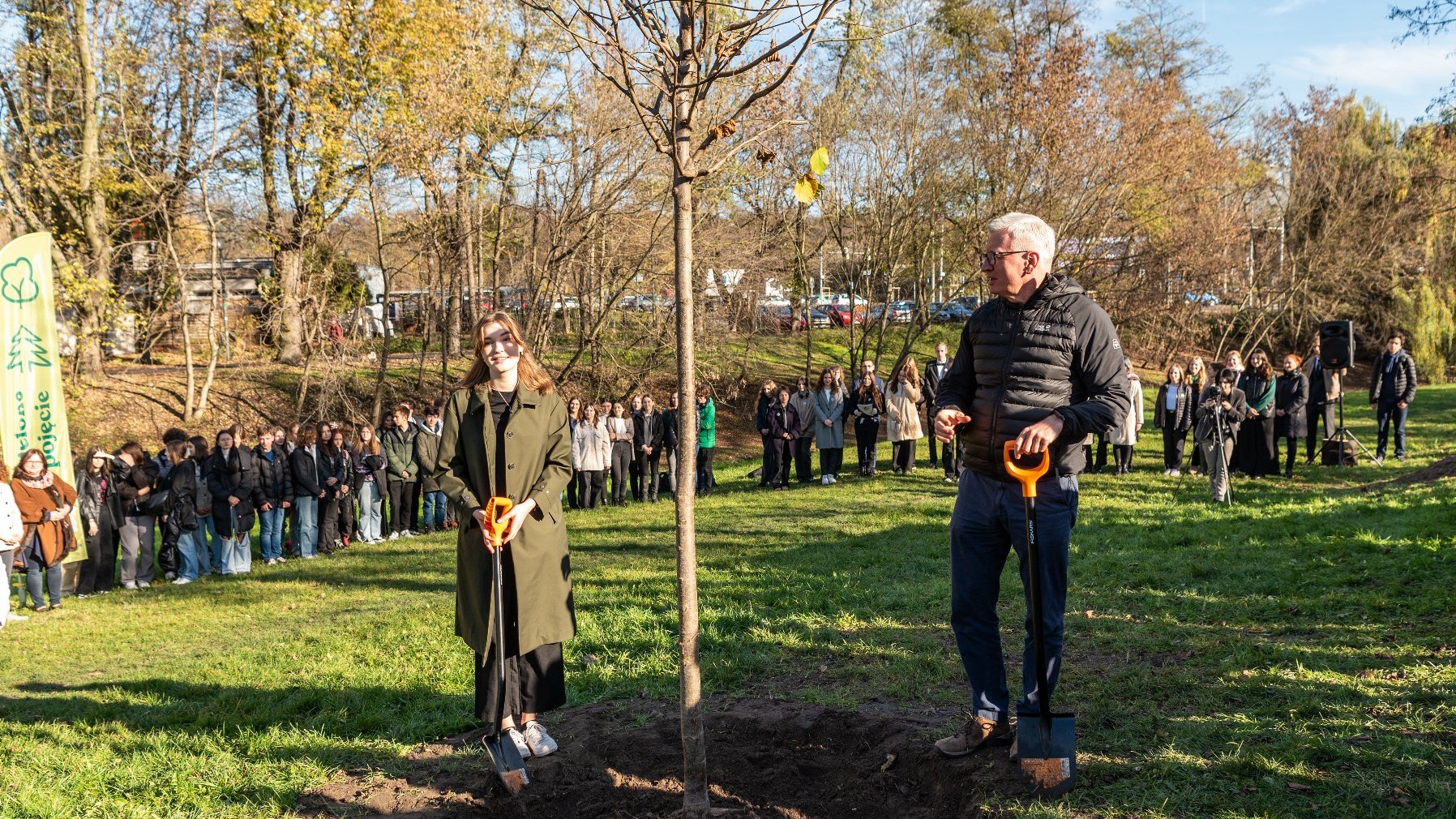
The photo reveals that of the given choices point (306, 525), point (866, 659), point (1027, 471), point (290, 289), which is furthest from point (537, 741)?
point (290, 289)

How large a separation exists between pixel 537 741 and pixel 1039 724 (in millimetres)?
2353

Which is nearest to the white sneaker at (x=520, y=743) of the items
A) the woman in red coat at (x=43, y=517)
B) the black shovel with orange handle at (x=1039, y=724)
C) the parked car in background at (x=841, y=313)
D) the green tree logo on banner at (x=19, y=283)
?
the black shovel with orange handle at (x=1039, y=724)

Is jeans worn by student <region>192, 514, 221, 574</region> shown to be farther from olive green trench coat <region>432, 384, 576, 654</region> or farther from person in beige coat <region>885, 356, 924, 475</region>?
person in beige coat <region>885, 356, 924, 475</region>

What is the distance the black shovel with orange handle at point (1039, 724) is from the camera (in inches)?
148

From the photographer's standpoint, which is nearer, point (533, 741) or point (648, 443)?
point (533, 741)

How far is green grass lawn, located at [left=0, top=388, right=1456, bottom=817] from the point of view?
4.05 meters

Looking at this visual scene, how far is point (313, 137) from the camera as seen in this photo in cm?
2091

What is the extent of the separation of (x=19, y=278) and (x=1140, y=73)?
37.7 m

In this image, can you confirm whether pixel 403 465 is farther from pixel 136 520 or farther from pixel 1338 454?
pixel 1338 454

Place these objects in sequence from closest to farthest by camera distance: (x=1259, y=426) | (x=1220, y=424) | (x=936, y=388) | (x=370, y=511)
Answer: (x=1220, y=424), (x=1259, y=426), (x=370, y=511), (x=936, y=388)

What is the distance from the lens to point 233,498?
498 inches

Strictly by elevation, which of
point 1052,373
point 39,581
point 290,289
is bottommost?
point 39,581

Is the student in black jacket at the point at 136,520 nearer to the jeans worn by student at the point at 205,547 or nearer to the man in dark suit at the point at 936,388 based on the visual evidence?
the jeans worn by student at the point at 205,547

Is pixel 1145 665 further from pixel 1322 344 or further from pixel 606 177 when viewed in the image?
pixel 606 177
